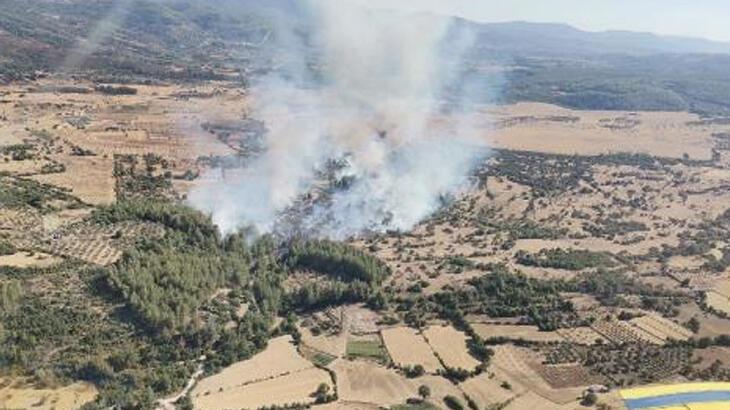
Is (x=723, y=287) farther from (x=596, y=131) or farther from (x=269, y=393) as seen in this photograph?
(x=596, y=131)

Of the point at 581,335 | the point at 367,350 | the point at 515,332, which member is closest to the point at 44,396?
Answer: the point at 367,350

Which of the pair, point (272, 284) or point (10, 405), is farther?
point (272, 284)

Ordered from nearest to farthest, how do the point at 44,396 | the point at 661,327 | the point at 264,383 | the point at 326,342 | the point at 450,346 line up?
the point at 44,396 < the point at 264,383 < the point at 326,342 < the point at 450,346 < the point at 661,327

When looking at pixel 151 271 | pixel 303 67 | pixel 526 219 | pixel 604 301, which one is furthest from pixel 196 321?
pixel 303 67

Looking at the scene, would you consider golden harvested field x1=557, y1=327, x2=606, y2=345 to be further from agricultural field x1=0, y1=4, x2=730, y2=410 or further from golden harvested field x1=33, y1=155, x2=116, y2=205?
golden harvested field x1=33, y1=155, x2=116, y2=205

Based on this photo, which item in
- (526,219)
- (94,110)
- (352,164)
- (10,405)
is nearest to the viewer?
(10,405)

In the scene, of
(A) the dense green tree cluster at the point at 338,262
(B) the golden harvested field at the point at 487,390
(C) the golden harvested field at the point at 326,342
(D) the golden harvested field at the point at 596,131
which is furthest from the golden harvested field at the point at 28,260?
(D) the golden harvested field at the point at 596,131

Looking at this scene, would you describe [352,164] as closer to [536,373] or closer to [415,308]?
[415,308]
